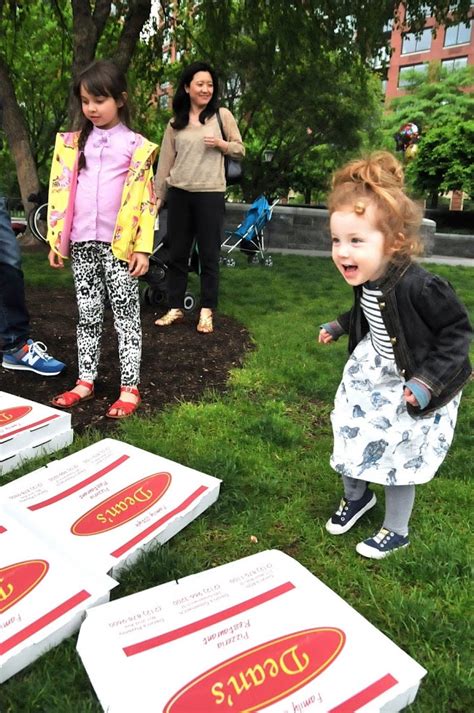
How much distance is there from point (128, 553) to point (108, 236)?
5.31 ft

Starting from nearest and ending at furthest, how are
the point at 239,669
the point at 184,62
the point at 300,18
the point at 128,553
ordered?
1. the point at 239,669
2. the point at 128,553
3. the point at 300,18
4. the point at 184,62

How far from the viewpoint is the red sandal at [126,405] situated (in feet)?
9.61

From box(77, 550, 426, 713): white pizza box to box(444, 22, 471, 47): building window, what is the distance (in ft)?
166

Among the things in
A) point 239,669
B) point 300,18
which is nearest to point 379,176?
point 239,669

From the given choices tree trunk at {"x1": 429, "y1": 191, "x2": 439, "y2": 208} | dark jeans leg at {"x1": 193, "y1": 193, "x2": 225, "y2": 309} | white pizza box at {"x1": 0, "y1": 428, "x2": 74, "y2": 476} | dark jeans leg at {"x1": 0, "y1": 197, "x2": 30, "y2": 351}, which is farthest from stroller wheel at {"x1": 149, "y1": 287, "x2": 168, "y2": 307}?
tree trunk at {"x1": 429, "y1": 191, "x2": 439, "y2": 208}

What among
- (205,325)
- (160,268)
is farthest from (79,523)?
(160,268)

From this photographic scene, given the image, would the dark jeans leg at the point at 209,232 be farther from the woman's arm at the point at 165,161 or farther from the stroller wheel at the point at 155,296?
the stroller wheel at the point at 155,296

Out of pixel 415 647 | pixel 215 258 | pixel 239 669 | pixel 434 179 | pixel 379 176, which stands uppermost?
pixel 434 179

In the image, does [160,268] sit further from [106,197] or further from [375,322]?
[375,322]

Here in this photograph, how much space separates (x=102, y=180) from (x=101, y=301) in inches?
24.9

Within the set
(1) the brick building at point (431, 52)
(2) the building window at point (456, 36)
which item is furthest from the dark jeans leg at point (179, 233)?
(2) the building window at point (456, 36)

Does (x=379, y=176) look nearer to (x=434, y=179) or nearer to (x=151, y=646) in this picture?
(x=151, y=646)

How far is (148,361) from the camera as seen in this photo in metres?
3.80

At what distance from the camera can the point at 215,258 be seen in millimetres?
4371
